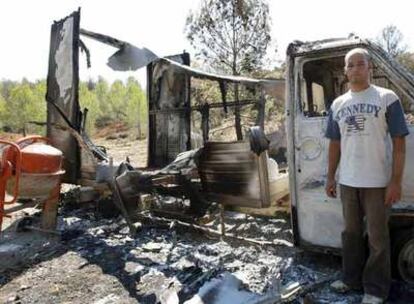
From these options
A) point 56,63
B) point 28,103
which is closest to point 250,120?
point 56,63

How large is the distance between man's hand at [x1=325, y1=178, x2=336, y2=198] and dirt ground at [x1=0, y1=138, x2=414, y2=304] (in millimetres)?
854

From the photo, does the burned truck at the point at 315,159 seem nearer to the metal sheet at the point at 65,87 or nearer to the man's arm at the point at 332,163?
the man's arm at the point at 332,163

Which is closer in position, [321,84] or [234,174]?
[321,84]

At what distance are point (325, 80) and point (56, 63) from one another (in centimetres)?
502

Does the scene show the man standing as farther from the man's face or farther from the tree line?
the tree line

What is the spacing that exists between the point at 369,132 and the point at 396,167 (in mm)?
336

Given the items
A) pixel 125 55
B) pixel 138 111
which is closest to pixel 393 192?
pixel 125 55

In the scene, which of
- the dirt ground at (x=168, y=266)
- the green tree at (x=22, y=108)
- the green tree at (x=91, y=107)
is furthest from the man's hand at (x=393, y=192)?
the green tree at (x=91, y=107)

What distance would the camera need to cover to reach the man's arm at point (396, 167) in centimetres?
361

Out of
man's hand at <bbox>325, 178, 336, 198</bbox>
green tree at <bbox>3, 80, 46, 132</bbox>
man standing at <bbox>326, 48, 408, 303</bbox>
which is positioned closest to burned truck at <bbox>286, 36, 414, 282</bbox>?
man's hand at <bbox>325, 178, 336, 198</bbox>

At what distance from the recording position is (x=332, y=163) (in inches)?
160

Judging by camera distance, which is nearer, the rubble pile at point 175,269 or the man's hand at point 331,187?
the man's hand at point 331,187

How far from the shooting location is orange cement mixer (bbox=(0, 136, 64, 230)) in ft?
18.0

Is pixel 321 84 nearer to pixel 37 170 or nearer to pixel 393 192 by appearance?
pixel 393 192
